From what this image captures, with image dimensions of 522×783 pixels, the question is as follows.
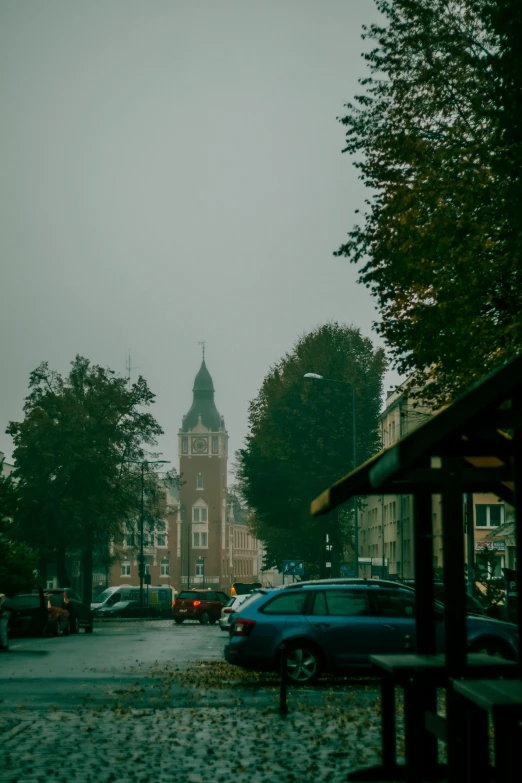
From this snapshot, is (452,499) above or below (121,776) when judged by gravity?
above

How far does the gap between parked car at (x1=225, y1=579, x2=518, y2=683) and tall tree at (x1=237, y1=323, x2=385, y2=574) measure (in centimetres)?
3780

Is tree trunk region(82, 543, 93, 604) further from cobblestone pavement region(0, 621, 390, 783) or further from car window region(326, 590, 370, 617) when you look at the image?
car window region(326, 590, 370, 617)

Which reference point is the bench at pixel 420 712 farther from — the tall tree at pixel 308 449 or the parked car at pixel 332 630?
the tall tree at pixel 308 449

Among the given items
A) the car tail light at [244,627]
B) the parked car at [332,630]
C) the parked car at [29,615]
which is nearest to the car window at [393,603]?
the parked car at [332,630]

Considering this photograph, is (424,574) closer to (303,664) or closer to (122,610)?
(303,664)

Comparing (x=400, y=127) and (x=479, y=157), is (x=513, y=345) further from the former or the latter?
(x=400, y=127)

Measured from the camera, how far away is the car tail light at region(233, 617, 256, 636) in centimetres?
2062

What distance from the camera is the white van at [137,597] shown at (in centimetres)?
8365

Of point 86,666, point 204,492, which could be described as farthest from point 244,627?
point 204,492

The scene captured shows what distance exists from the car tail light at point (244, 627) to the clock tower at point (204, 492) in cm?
15168

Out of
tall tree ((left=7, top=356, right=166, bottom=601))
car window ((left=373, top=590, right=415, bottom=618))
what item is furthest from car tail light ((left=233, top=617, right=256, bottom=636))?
tall tree ((left=7, top=356, right=166, bottom=601))

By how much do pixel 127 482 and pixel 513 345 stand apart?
156ft

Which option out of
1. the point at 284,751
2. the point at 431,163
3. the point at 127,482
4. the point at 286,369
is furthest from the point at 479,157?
the point at 127,482

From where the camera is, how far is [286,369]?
6506 centimetres
